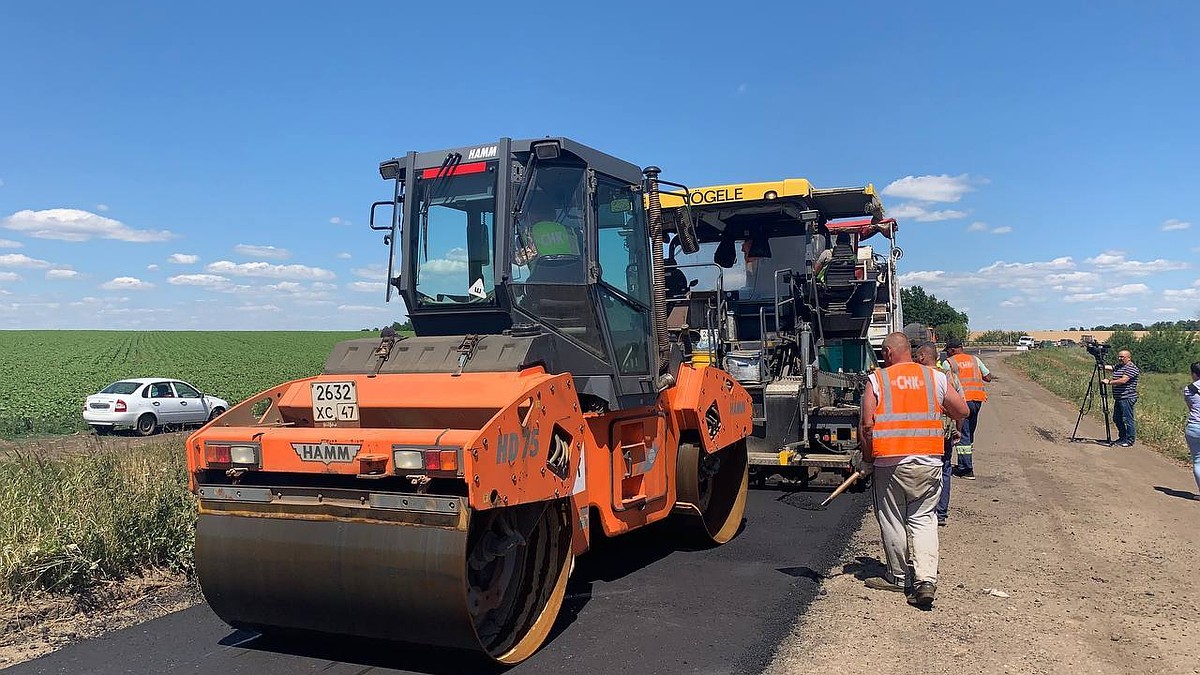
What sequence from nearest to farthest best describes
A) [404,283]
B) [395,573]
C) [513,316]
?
[395,573] → [513,316] → [404,283]

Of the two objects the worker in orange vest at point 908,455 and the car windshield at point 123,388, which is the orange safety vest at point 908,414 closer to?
the worker in orange vest at point 908,455

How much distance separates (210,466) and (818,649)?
3308 mm

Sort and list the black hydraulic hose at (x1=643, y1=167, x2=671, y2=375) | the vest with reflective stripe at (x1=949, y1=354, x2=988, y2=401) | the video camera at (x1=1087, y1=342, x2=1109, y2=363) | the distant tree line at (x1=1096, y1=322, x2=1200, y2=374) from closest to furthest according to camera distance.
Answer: the black hydraulic hose at (x1=643, y1=167, x2=671, y2=375)
the vest with reflective stripe at (x1=949, y1=354, x2=988, y2=401)
the video camera at (x1=1087, y1=342, x2=1109, y2=363)
the distant tree line at (x1=1096, y1=322, x2=1200, y2=374)

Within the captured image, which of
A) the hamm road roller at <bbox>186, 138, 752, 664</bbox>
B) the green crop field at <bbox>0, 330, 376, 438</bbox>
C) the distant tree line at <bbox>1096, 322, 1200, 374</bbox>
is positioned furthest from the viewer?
the distant tree line at <bbox>1096, 322, 1200, 374</bbox>

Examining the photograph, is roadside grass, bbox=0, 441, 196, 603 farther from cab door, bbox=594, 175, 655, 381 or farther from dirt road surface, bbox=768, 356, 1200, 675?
dirt road surface, bbox=768, 356, 1200, 675

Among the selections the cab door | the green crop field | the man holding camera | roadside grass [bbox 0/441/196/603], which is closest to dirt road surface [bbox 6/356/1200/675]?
roadside grass [bbox 0/441/196/603]

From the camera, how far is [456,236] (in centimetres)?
559

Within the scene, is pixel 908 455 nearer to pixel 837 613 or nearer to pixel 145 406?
pixel 837 613

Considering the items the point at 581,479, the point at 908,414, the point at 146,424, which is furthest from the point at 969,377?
the point at 146,424

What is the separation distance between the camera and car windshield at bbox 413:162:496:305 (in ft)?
17.9

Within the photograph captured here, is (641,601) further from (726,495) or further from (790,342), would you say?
(790,342)

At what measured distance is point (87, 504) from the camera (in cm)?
606

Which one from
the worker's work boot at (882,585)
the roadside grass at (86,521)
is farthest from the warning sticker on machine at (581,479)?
the roadside grass at (86,521)

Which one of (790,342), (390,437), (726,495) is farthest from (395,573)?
(790,342)
